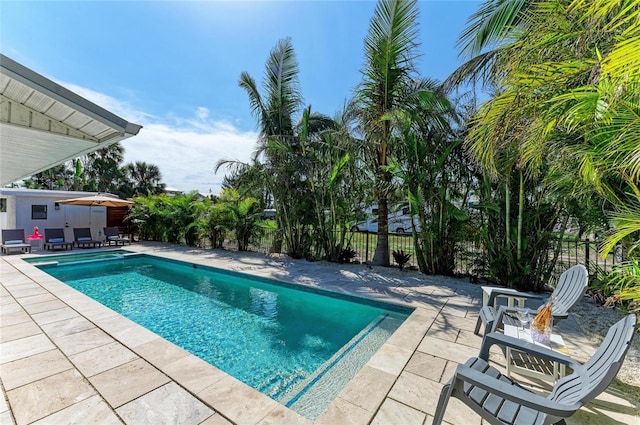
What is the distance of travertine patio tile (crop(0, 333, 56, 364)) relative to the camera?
2979 mm

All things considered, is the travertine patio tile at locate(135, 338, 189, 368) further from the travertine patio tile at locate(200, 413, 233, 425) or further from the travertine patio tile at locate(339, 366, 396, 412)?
the travertine patio tile at locate(339, 366, 396, 412)

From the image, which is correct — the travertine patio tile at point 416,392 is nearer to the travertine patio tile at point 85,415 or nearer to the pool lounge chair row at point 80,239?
the travertine patio tile at point 85,415

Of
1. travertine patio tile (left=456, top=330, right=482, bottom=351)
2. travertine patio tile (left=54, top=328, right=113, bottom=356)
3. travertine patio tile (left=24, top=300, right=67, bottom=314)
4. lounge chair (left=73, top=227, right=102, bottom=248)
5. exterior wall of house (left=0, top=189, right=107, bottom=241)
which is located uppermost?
exterior wall of house (left=0, top=189, right=107, bottom=241)

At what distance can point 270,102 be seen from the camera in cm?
1012

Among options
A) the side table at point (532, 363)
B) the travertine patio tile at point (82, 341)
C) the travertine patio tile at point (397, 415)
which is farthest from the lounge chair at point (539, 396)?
the travertine patio tile at point (82, 341)

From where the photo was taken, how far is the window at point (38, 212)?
39.7ft

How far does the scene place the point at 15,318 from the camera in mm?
3988

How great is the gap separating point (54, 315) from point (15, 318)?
469 millimetres

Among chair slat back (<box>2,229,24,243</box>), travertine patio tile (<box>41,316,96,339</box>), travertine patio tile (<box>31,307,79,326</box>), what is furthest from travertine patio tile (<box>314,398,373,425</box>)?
chair slat back (<box>2,229,24,243</box>)

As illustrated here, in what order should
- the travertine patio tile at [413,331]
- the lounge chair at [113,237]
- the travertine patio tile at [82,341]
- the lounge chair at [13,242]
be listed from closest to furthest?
the travertine patio tile at [82,341], the travertine patio tile at [413,331], the lounge chair at [13,242], the lounge chair at [113,237]

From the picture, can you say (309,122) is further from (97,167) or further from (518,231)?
(97,167)

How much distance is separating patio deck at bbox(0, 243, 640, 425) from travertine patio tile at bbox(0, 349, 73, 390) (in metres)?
0.01

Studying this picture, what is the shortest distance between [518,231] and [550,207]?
0.79 metres

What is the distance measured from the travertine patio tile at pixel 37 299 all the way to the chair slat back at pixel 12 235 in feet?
27.5
